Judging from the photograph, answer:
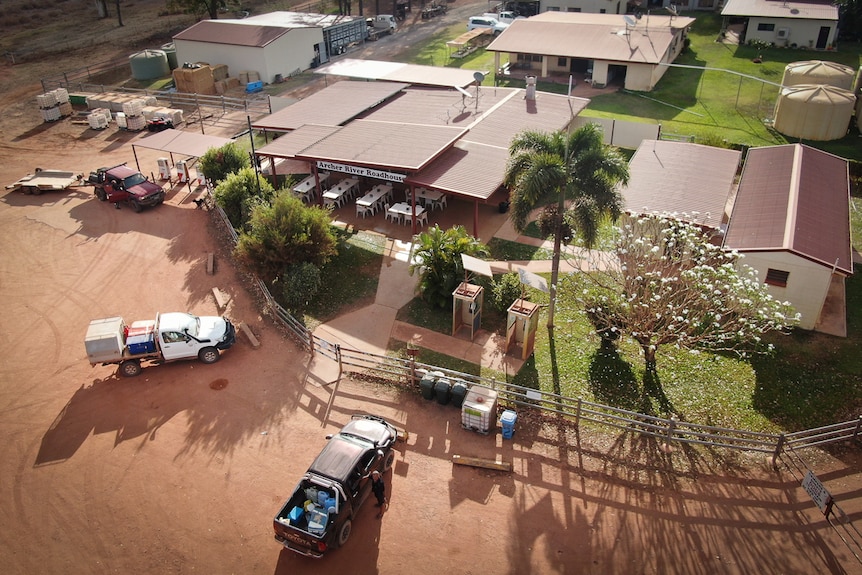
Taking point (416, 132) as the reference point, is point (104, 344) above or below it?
below

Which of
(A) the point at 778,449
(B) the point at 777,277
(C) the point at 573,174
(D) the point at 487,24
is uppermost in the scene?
(C) the point at 573,174

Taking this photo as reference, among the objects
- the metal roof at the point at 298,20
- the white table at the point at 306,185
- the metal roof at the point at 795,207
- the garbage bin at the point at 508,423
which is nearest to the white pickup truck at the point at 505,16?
the metal roof at the point at 298,20

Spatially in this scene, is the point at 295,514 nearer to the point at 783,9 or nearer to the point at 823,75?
the point at 823,75

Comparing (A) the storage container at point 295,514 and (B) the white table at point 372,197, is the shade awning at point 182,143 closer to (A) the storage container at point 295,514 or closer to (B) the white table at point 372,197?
(B) the white table at point 372,197

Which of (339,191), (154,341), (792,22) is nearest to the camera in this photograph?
(154,341)

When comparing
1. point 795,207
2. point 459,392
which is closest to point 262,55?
point 459,392

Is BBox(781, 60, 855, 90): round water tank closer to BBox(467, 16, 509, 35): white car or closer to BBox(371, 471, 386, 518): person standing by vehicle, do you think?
BBox(467, 16, 509, 35): white car
